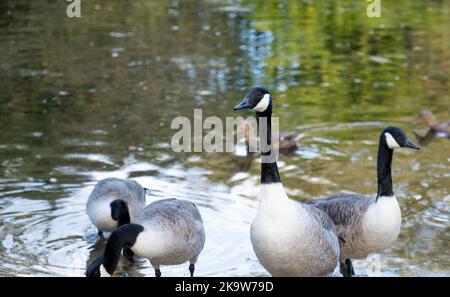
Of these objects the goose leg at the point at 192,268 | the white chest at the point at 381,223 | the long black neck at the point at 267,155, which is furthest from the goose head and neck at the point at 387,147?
the goose leg at the point at 192,268

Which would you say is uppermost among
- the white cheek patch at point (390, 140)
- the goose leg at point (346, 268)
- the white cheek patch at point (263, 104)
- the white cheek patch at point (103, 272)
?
the white cheek patch at point (263, 104)

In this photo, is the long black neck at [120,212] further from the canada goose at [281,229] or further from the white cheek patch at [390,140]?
the white cheek patch at [390,140]

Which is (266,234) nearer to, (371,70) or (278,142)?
(278,142)

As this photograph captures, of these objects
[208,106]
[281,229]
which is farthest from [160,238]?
[208,106]

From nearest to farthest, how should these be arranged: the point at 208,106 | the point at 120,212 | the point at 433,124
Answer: the point at 120,212, the point at 433,124, the point at 208,106

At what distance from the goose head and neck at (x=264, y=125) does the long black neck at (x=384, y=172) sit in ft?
3.19

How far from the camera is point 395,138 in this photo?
6.68 metres

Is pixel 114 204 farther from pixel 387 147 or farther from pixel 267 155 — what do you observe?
pixel 387 147

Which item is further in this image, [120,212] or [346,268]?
[120,212]

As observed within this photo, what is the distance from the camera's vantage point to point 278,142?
10.1 m

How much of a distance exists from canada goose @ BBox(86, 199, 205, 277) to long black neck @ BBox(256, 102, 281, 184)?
0.94 metres

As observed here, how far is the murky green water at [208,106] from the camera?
7871 millimetres

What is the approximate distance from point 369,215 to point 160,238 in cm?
161

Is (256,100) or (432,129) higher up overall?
(256,100)
